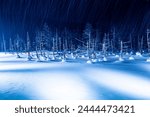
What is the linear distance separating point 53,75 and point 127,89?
12.5 feet

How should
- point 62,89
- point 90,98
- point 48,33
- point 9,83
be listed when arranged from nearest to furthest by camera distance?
point 90,98, point 62,89, point 9,83, point 48,33

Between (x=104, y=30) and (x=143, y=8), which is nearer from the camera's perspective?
(x=104, y=30)

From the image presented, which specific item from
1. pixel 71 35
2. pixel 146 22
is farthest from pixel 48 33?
pixel 146 22

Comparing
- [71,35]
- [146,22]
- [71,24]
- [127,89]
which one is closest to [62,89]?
[127,89]

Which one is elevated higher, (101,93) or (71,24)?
(71,24)

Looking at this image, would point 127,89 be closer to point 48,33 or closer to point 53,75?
point 53,75

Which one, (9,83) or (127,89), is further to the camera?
(9,83)

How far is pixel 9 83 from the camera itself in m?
8.80

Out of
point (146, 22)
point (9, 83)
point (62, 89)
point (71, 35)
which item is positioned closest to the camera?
point (62, 89)

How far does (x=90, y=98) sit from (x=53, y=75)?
3.81 meters

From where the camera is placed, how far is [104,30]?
110 ft

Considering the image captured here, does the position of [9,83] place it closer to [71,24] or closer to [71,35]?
[71,35]

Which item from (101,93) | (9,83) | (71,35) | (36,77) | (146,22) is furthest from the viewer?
(146,22)

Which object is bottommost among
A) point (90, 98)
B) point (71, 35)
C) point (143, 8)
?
point (90, 98)
